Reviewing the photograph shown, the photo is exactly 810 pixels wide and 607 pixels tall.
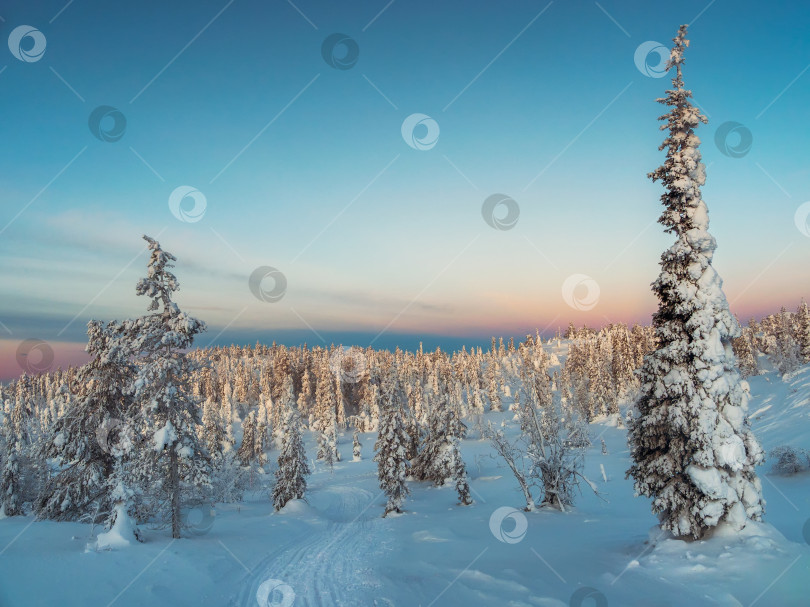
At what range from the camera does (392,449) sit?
33.4 m

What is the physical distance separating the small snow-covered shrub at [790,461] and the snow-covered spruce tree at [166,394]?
115ft

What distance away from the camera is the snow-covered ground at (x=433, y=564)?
10.2m

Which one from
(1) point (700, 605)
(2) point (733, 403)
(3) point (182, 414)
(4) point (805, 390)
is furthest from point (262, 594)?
(4) point (805, 390)

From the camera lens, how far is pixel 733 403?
506 inches

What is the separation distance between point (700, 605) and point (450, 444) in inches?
1226

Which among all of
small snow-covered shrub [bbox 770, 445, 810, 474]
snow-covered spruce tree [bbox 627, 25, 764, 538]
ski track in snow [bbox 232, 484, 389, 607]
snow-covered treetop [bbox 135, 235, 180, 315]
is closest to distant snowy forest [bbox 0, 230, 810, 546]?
snow-covered treetop [bbox 135, 235, 180, 315]

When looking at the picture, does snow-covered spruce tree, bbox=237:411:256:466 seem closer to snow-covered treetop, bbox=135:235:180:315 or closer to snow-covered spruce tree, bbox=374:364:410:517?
snow-covered spruce tree, bbox=374:364:410:517

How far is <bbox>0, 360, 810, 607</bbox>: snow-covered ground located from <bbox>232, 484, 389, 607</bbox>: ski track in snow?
91 mm

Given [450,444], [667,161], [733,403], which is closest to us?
[733,403]

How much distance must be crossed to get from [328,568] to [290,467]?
21.7m

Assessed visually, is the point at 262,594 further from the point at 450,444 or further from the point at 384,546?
the point at 450,444

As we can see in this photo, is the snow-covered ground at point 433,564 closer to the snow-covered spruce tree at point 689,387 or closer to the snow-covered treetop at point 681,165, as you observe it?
the snow-covered spruce tree at point 689,387

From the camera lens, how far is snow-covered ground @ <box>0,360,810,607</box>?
10211 millimetres

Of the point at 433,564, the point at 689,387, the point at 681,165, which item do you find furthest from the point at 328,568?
the point at 681,165
